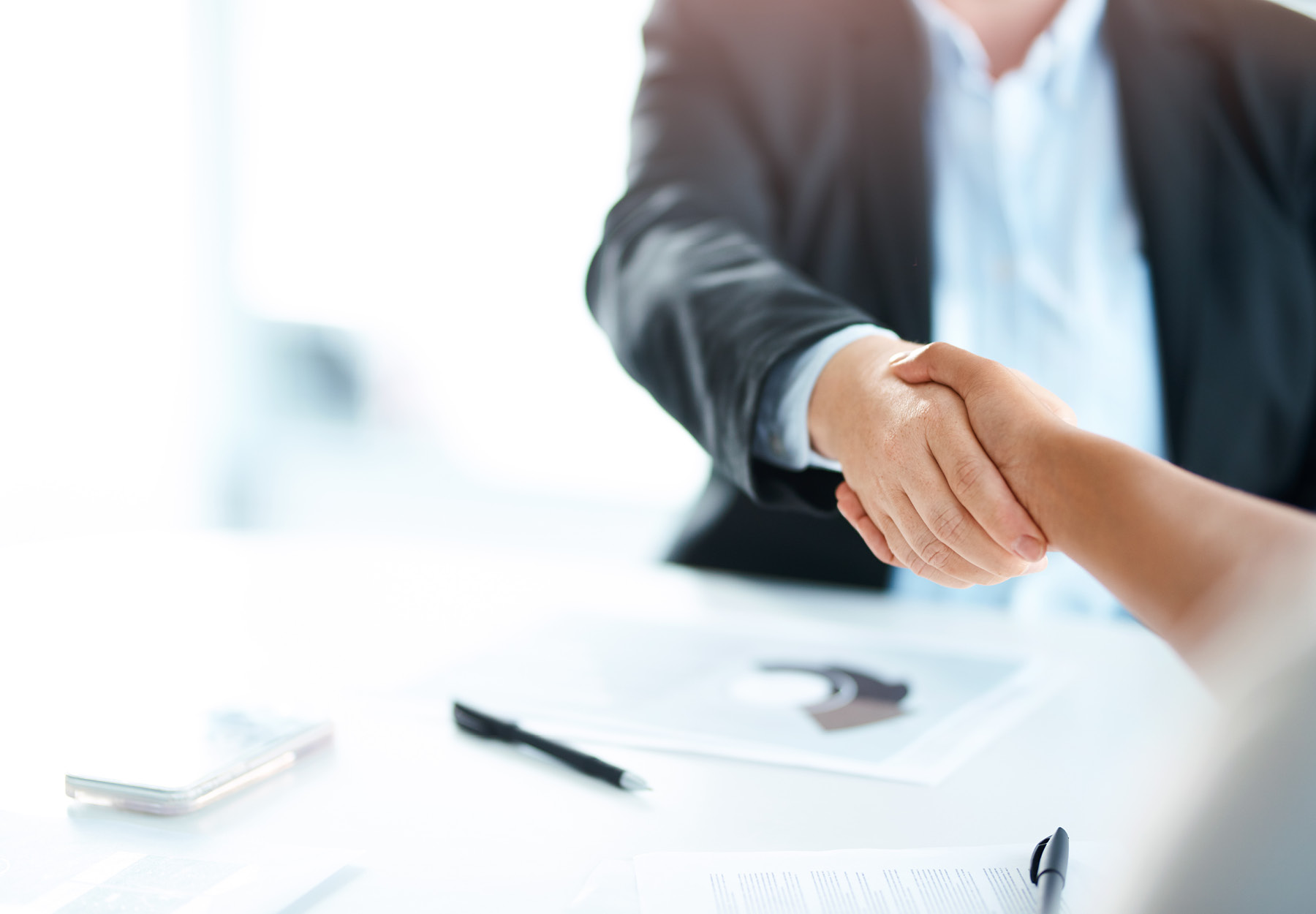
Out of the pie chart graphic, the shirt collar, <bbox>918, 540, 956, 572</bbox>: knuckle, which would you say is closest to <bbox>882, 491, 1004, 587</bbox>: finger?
<bbox>918, 540, 956, 572</bbox>: knuckle

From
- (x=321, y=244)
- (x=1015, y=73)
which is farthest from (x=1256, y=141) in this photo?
(x=321, y=244)

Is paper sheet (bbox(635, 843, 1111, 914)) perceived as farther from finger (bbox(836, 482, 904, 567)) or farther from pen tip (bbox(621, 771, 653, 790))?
finger (bbox(836, 482, 904, 567))

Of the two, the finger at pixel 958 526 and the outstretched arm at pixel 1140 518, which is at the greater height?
the outstretched arm at pixel 1140 518

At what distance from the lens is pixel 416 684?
27.2 inches

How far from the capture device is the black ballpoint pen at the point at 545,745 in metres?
0.53

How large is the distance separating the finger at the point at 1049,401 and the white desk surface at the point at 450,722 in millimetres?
142

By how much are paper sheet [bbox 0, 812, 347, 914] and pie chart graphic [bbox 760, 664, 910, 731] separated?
0.30 m

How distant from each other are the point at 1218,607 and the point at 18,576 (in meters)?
1.00

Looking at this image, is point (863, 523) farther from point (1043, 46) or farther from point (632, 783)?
point (1043, 46)

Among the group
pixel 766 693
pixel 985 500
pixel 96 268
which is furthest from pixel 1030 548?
pixel 96 268

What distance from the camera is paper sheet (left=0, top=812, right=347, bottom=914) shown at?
411 mm

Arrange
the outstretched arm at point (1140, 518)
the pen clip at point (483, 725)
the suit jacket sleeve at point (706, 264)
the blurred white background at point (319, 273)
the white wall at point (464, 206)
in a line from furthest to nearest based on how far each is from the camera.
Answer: the white wall at point (464, 206), the blurred white background at point (319, 273), the suit jacket sleeve at point (706, 264), the pen clip at point (483, 725), the outstretched arm at point (1140, 518)

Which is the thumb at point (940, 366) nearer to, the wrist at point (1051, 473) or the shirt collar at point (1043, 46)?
the wrist at point (1051, 473)

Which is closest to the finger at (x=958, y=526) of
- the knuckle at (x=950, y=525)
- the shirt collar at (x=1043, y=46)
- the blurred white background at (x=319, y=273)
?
the knuckle at (x=950, y=525)
